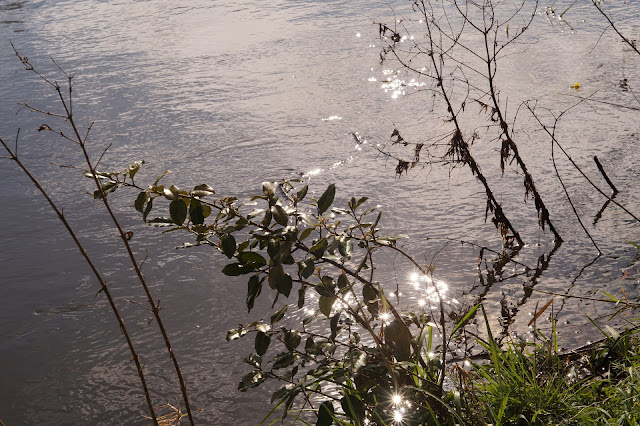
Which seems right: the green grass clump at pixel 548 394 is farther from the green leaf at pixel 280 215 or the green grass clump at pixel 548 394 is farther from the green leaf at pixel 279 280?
the green leaf at pixel 280 215

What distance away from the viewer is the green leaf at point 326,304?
1901 millimetres

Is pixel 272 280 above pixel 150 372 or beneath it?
above

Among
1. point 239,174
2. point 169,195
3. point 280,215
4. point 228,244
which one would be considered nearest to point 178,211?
point 169,195

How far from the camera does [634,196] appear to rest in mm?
3855

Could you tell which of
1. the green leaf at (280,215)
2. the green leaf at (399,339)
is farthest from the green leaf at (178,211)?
the green leaf at (399,339)

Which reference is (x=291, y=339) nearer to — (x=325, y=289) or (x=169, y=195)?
(x=325, y=289)

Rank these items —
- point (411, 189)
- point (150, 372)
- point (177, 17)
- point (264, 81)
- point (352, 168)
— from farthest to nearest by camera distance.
A: 1. point (177, 17)
2. point (264, 81)
3. point (352, 168)
4. point (411, 189)
5. point (150, 372)

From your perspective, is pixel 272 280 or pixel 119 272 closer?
pixel 272 280

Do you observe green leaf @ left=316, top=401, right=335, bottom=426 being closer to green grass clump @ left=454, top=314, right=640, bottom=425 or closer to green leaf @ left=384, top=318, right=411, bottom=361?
green leaf @ left=384, top=318, right=411, bottom=361

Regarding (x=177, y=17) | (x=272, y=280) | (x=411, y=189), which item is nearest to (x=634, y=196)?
(x=411, y=189)

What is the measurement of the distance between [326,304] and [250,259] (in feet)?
0.86

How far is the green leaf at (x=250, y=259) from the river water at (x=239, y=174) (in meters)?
0.78

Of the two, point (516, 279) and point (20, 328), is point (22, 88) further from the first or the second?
point (516, 279)

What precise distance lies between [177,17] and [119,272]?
6.17 m
